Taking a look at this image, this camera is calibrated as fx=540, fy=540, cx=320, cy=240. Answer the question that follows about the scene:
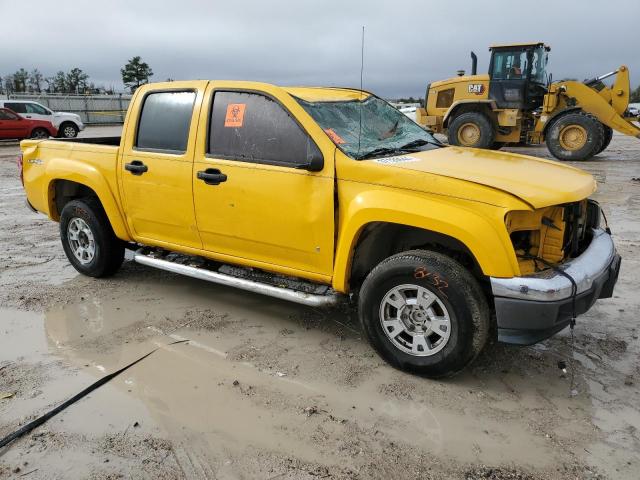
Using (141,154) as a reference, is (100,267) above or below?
below

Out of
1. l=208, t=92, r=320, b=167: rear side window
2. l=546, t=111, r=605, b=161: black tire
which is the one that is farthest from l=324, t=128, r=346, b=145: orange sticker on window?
l=546, t=111, r=605, b=161: black tire

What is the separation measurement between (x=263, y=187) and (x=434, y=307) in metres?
1.42

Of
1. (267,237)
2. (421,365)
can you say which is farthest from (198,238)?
(421,365)

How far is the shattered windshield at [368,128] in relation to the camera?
372cm

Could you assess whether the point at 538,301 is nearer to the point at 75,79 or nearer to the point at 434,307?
the point at 434,307

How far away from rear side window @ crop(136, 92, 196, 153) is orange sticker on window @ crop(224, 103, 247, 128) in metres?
0.37

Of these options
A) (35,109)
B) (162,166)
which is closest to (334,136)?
(162,166)

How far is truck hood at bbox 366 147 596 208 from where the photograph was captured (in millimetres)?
3141

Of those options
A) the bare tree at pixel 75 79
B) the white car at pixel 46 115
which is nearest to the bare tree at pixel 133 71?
the bare tree at pixel 75 79

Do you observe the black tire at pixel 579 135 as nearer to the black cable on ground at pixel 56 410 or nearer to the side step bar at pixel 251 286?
the side step bar at pixel 251 286

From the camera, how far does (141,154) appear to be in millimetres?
4469

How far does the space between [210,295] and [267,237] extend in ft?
4.20

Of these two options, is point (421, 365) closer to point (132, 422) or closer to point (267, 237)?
point (267, 237)

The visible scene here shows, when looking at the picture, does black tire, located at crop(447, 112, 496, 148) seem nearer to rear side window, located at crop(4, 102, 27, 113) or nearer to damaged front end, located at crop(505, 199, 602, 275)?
damaged front end, located at crop(505, 199, 602, 275)
